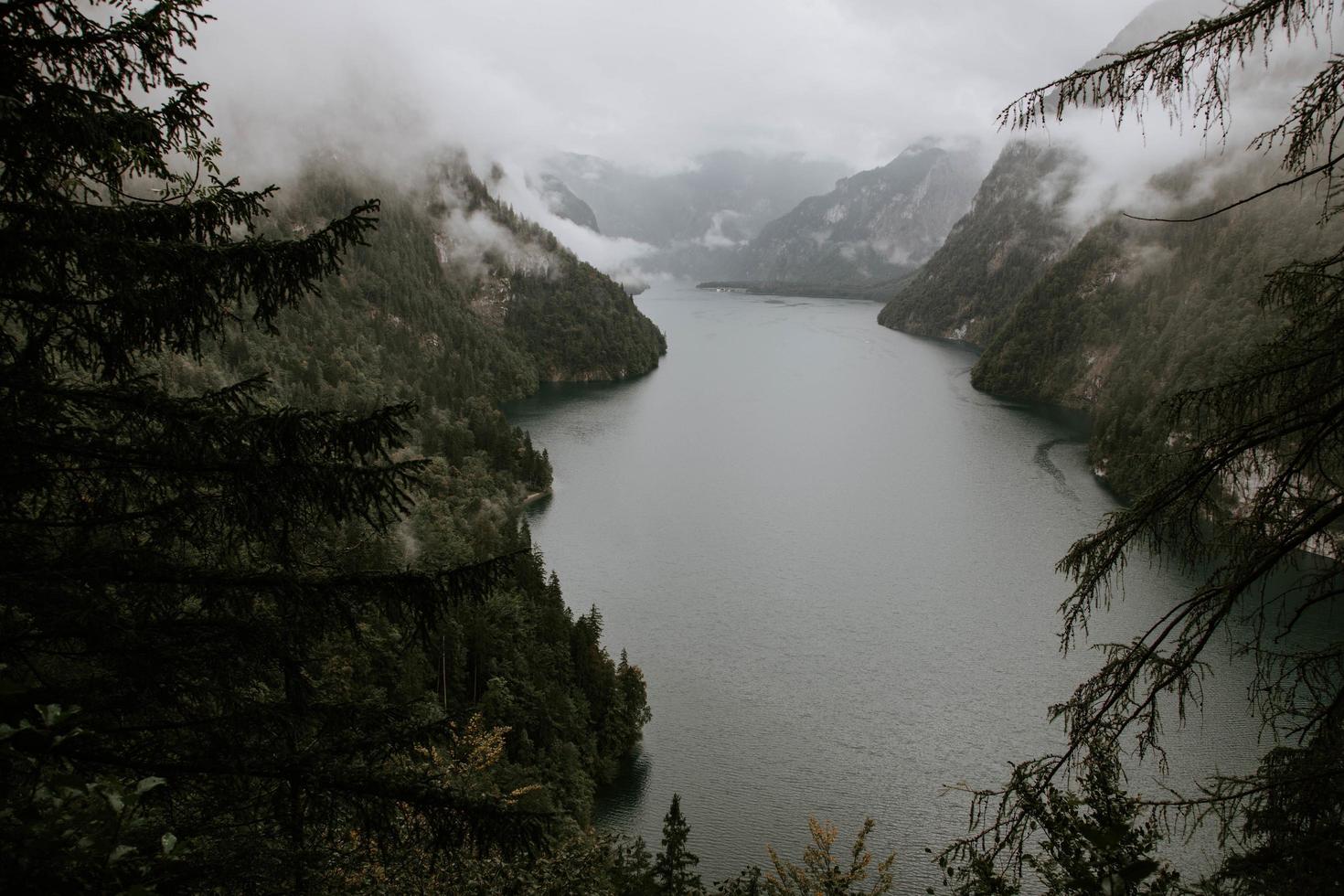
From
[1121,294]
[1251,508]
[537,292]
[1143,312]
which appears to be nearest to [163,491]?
[1251,508]

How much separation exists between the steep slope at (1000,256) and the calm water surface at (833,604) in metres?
87.4

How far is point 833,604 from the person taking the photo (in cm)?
4031

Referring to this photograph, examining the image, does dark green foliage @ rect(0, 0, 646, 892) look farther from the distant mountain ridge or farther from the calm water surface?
the distant mountain ridge

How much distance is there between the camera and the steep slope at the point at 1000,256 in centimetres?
16512

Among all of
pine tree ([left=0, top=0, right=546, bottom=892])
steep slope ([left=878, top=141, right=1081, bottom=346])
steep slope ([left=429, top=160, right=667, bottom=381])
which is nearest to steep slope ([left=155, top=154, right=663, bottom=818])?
steep slope ([left=429, top=160, right=667, bottom=381])

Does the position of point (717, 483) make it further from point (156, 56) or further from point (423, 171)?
point (423, 171)

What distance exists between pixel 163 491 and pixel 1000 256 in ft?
627

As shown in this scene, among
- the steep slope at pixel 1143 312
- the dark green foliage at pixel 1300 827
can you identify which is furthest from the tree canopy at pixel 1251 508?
the steep slope at pixel 1143 312

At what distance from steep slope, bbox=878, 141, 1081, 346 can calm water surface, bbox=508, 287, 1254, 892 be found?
87404 mm

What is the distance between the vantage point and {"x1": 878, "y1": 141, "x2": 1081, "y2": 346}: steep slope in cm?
16512

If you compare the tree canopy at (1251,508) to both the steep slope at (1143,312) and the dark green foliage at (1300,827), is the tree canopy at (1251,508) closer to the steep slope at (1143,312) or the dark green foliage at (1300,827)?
the dark green foliage at (1300,827)

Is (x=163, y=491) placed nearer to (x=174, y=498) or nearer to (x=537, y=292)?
(x=174, y=498)

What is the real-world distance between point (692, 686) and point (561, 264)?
127 meters

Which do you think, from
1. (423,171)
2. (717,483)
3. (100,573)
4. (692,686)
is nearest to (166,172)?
(100,573)
